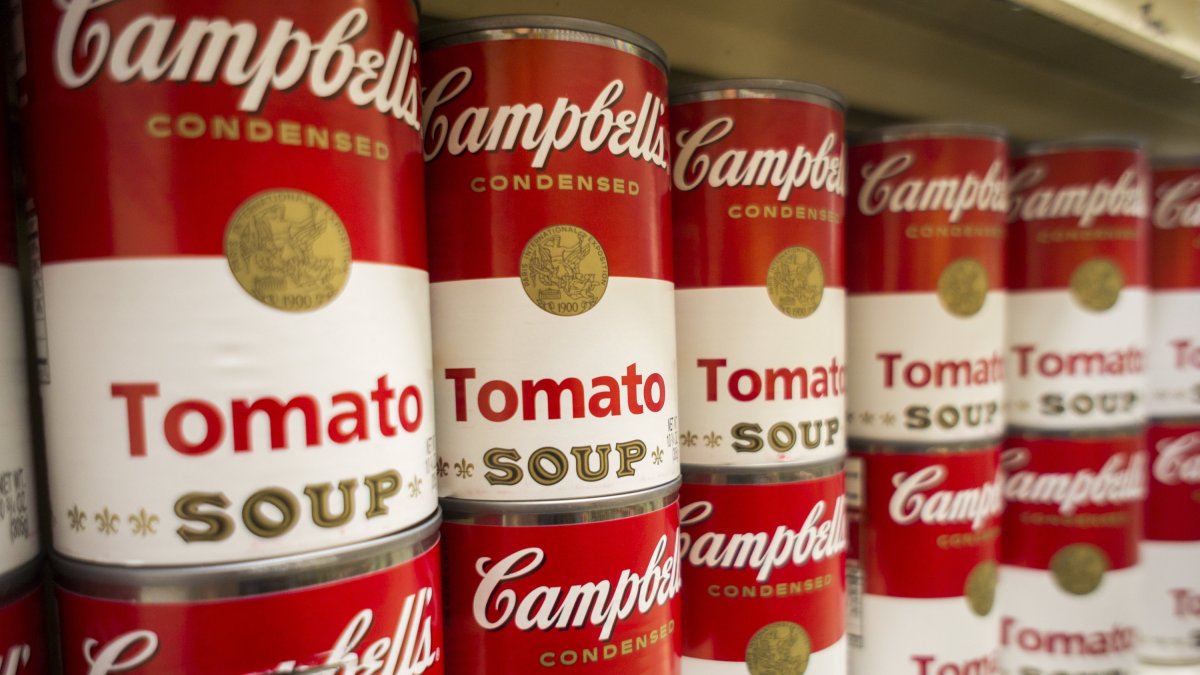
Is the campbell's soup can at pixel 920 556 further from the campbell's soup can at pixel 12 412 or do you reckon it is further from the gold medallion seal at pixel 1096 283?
the campbell's soup can at pixel 12 412

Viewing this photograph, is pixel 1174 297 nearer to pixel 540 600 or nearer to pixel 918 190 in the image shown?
pixel 918 190

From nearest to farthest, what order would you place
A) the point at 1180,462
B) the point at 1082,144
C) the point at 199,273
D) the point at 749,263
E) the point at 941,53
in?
the point at 199,273 < the point at 749,263 < the point at 1082,144 < the point at 941,53 < the point at 1180,462

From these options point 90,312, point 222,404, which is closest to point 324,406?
point 222,404

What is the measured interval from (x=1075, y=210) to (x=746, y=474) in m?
0.79

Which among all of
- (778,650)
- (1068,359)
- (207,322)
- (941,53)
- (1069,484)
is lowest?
(778,650)

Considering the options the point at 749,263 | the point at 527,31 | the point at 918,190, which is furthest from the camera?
the point at 918,190

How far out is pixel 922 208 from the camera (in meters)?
1.07

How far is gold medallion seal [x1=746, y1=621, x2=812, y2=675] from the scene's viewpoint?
36.4 inches

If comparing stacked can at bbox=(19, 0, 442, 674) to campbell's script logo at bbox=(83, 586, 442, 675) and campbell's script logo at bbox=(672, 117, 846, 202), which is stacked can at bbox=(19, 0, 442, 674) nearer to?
campbell's script logo at bbox=(83, 586, 442, 675)

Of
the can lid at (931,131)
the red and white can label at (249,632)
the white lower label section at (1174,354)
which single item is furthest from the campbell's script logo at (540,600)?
the white lower label section at (1174,354)

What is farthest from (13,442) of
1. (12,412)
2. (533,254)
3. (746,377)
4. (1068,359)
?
(1068,359)

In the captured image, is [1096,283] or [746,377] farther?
[1096,283]

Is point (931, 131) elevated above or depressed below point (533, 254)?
above

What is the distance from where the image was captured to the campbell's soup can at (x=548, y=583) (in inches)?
29.1
